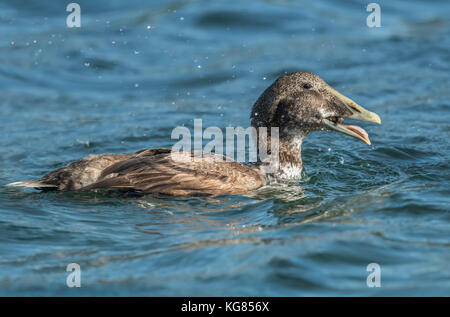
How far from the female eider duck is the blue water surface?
0.55 ft

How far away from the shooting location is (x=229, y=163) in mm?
7266

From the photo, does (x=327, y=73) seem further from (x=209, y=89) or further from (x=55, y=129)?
(x=55, y=129)

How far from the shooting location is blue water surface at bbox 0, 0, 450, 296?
557 cm

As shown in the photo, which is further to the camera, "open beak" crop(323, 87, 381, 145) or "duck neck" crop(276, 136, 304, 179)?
"duck neck" crop(276, 136, 304, 179)

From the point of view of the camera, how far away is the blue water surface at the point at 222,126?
5.57m

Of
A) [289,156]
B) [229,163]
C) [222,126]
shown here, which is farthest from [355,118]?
[222,126]

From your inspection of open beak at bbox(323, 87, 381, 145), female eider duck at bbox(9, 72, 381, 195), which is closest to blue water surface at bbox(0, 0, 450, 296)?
female eider duck at bbox(9, 72, 381, 195)

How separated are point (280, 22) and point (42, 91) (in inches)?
215

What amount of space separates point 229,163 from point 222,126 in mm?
3471

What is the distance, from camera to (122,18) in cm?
1499

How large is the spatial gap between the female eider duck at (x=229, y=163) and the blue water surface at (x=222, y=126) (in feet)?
0.55

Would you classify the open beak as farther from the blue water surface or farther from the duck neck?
the blue water surface
